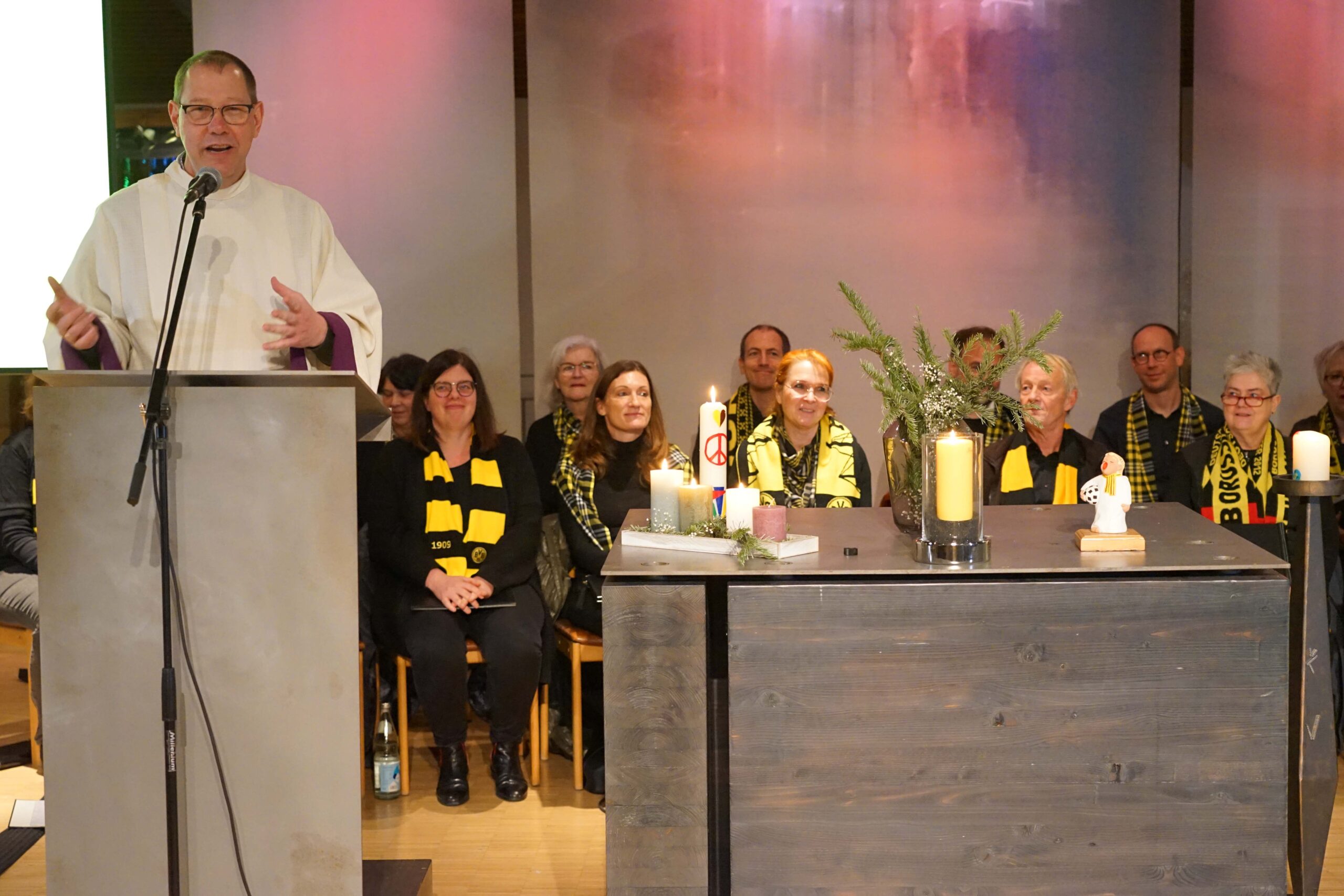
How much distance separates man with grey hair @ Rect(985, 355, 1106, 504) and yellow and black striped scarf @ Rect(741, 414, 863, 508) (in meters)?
0.47

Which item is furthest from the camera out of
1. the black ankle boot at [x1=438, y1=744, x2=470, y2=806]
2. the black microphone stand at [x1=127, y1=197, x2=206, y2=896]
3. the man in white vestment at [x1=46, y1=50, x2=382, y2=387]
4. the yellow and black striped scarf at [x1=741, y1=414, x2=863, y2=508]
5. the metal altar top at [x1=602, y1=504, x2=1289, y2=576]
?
the yellow and black striped scarf at [x1=741, y1=414, x2=863, y2=508]

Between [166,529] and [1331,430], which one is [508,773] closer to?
[166,529]

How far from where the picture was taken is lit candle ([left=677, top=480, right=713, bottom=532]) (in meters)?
2.37

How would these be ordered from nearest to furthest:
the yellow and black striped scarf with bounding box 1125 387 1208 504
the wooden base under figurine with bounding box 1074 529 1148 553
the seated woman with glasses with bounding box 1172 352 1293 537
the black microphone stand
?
the black microphone stand
the wooden base under figurine with bounding box 1074 529 1148 553
the seated woman with glasses with bounding box 1172 352 1293 537
the yellow and black striped scarf with bounding box 1125 387 1208 504

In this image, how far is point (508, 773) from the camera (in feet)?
11.8

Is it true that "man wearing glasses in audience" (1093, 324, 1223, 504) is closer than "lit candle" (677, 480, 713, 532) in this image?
No

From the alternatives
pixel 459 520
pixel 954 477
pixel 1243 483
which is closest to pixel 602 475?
pixel 459 520

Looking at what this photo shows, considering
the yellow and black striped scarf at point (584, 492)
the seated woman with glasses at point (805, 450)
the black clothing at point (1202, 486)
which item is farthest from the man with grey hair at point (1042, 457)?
the yellow and black striped scarf at point (584, 492)

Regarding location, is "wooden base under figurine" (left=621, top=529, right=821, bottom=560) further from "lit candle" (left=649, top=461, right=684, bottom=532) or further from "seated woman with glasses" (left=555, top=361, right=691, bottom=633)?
"seated woman with glasses" (left=555, top=361, right=691, bottom=633)

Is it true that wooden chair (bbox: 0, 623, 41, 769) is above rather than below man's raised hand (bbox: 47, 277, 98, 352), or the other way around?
below

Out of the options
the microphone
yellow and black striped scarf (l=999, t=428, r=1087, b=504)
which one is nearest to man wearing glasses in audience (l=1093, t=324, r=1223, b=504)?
yellow and black striped scarf (l=999, t=428, r=1087, b=504)

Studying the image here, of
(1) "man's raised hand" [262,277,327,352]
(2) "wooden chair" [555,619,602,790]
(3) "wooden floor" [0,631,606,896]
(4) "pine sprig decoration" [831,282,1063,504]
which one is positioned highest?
(1) "man's raised hand" [262,277,327,352]

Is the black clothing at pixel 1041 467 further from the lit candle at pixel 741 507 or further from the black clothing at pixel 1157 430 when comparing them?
the lit candle at pixel 741 507

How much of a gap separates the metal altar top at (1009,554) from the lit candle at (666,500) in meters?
0.09
